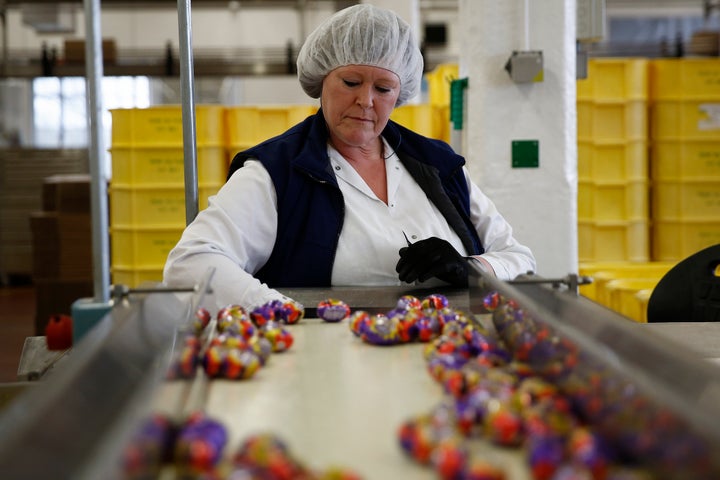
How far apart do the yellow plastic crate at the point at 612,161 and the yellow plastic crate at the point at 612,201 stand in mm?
43

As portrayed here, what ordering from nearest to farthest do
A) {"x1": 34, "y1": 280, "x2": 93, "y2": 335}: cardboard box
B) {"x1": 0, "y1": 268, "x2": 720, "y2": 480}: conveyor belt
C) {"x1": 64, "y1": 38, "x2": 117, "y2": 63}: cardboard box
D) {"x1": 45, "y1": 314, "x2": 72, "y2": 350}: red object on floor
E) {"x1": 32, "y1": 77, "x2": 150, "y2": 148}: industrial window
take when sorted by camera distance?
{"x1": 0, "y1": 268, "x2": 720, "y2": 480}: conveyor belt < {"x1": 45, "y1": 314, "x2": 72, "y2": 350}: red object on floor < {"x1": 34, "y1": 280, "x2": 93, "y2": 335}: cardboard box < {"x1": 64, "y1": 38, "x2": 117, "y2": 63}: cardboard box < {"x1": 32, "y1": 77, "x2": 150, "y2": 148}: industrial window

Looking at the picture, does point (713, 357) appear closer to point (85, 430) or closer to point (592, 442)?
point (592, 442)

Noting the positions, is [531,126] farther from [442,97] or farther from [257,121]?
[257,121]

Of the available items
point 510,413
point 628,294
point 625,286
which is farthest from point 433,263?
point 625,286

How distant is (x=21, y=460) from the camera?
2.26ft

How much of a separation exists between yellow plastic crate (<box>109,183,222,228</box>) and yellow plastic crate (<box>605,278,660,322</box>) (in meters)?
2.55

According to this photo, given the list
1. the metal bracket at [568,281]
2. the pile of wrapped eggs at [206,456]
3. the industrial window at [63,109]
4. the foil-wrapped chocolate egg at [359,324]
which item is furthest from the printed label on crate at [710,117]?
the industrial window at [63,109]

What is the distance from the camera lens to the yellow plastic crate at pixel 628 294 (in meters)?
3.46

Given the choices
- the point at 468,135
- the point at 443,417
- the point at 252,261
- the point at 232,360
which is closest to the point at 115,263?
the point at 468,135

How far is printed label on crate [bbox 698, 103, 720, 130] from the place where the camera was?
16.9 feet

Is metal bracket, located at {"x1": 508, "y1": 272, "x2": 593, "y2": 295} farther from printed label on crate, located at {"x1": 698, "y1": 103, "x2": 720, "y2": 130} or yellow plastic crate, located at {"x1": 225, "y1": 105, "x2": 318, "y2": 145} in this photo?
printed label on crate, located at {"x1": 698, "y1": 103, "x2": 720, "y2": 130}

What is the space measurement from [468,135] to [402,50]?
5.58ft

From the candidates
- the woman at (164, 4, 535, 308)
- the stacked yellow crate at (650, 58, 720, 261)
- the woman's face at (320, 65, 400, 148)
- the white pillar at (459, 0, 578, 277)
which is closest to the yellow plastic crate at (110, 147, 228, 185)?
the white pillar at (459, 0, 578, 277)

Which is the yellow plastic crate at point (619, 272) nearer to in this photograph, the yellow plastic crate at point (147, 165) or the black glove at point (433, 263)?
the black glove at point (433, 263)
